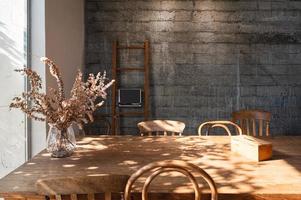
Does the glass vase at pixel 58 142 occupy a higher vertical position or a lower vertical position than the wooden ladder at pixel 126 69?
lower

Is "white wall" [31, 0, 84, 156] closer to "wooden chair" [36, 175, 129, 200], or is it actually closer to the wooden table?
the wooden table

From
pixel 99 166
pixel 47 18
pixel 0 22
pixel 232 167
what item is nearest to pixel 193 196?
pixel 232 167

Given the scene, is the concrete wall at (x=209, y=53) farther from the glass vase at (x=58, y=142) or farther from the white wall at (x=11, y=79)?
the glass vase at (x=58, y=142)

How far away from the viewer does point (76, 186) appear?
1188 mm

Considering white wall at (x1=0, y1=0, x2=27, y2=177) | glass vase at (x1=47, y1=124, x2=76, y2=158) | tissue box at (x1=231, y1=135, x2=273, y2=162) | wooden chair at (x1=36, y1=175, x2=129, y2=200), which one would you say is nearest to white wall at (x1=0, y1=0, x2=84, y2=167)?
white wall at (x1=0, y1=0, x2=27, y2=177)

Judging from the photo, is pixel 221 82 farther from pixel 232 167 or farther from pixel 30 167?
pixel 30 167

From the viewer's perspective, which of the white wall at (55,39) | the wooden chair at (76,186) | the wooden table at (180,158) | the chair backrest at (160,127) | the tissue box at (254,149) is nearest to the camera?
the wooden chair at (76,186)

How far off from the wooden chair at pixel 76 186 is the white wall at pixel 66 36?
6.24 ft

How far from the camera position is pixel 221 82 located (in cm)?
446

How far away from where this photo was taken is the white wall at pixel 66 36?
3083 millimetres

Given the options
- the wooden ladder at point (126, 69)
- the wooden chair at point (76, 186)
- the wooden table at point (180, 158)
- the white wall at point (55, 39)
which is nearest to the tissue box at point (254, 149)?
the wooden table at point (180, 158)

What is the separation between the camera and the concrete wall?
14.5ft

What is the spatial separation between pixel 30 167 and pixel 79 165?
25cm

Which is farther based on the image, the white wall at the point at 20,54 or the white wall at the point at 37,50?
the white wall at the point at 37,50
